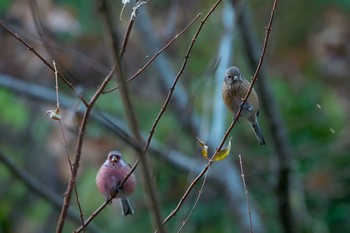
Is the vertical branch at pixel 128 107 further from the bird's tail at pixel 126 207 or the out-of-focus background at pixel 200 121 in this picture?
the out-of-focus background at pixel 200 121

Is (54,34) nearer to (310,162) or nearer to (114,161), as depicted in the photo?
(310,162)

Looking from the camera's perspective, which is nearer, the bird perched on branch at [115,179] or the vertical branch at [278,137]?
the bird perched on branch at [115,179]

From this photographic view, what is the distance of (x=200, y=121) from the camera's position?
190 inches

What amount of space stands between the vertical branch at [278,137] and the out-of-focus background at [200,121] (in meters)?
0.03

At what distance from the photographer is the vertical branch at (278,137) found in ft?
13.4

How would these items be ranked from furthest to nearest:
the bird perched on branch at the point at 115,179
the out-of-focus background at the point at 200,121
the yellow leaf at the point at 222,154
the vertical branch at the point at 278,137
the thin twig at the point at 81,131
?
the out-of-focus background at the point at 200,121 < the vertical branch at the point at 278,137 < the bird perched on branch at the point at 115,179 < the yellow leaf at the point at 222,154 < the thin twig at the point at 81,131

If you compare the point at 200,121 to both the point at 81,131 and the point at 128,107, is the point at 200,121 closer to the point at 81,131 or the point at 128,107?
the point at 81,131

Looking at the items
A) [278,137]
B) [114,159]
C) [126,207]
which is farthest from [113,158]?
[278,137]

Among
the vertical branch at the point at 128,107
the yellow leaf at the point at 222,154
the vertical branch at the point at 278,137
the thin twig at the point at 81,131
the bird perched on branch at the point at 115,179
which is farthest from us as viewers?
the vertical branch at the point at 278,137

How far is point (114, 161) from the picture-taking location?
6.97 ft

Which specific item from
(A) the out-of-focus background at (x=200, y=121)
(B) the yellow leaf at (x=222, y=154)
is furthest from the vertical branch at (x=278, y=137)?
(B) the yellow leaf at (x=222, y=154)

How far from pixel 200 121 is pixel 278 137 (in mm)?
816

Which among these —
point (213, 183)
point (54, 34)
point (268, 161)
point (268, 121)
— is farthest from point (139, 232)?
point (54, 34)

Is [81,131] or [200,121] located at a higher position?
[81,131]
